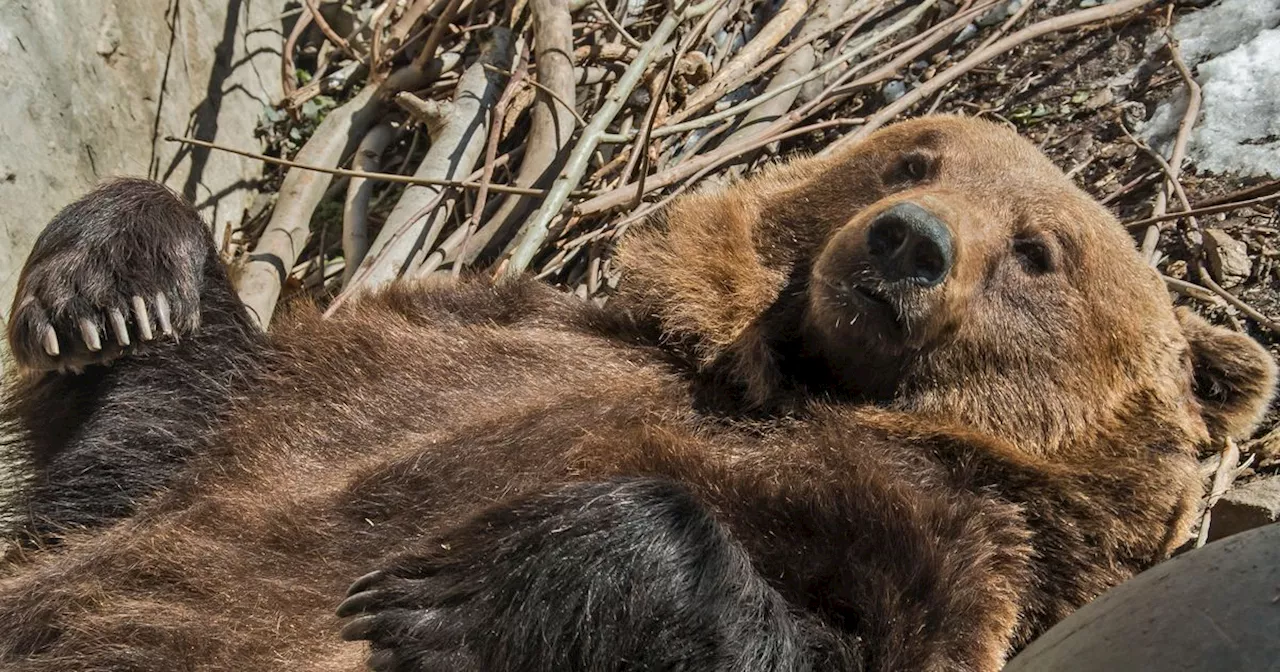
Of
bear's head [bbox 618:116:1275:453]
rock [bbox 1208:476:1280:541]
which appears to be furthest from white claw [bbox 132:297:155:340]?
rock [bbox 1208:476:1280:541]

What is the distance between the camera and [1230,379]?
401cm

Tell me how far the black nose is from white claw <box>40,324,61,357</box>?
271cm

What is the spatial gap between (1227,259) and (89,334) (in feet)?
15.3

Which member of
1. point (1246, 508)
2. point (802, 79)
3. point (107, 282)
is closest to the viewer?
point (107, 282)

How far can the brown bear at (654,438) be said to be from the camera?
9.62 feet

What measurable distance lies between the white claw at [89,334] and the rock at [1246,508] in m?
4.04

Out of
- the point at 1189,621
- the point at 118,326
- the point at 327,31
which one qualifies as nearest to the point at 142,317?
the point at 118,326

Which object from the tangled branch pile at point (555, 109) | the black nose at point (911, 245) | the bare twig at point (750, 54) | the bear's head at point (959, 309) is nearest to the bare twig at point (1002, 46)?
the tangled branch pile at point (555, 109)

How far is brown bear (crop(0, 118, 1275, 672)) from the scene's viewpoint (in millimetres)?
2934

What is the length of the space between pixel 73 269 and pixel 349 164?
235cm

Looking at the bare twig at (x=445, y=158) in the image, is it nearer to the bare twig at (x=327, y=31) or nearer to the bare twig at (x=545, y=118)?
the bare twig at (x=545, y=118)

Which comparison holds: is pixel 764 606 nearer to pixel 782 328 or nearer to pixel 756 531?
pixel 756 531

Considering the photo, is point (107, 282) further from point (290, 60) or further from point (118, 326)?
point (290, 60)

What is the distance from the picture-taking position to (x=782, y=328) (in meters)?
4.07
